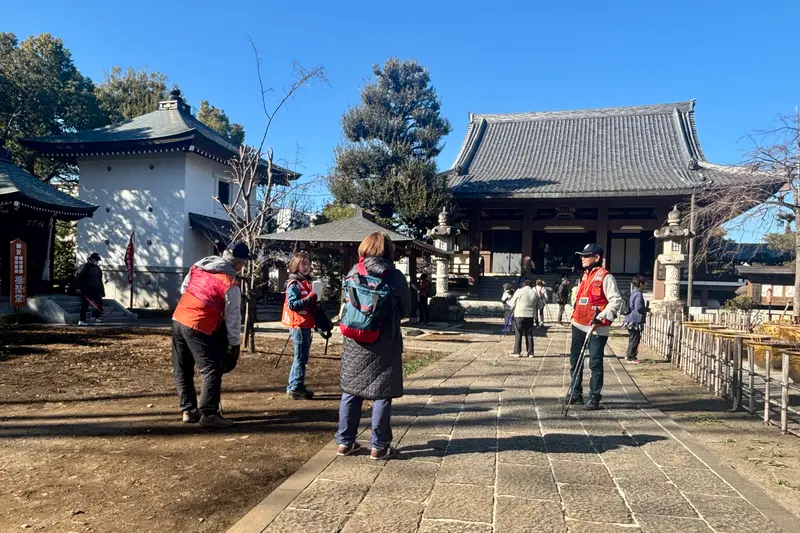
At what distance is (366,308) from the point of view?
3328mm

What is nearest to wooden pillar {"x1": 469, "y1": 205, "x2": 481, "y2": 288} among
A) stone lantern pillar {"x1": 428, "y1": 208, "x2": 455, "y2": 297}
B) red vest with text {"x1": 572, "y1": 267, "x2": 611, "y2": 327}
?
stone lantern pillar {"x1": 428, "y1": 208, "x2": 455, "y2": 297}

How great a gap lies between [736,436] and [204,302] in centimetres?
445

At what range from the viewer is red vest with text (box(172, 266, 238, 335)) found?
4.05m

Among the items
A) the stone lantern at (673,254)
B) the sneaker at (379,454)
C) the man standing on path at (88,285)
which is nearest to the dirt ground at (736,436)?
the sneaker at (379,454)

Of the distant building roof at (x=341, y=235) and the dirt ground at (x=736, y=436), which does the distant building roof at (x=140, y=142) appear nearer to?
the distant building roof at (x=341, y=235)

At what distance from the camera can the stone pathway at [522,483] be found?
2615 millimetres

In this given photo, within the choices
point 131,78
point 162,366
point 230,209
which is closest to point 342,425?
point 162,366

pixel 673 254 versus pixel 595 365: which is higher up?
pixel 673 254

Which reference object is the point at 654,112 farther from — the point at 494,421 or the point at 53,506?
the point at 53,506

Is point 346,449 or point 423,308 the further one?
point 423,308

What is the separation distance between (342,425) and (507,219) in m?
20.0

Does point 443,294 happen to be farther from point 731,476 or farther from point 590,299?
point 731,476

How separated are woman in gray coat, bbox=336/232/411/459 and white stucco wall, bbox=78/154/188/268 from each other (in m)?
15.9

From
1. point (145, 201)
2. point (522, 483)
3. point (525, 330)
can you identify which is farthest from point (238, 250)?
point (145, 201)
